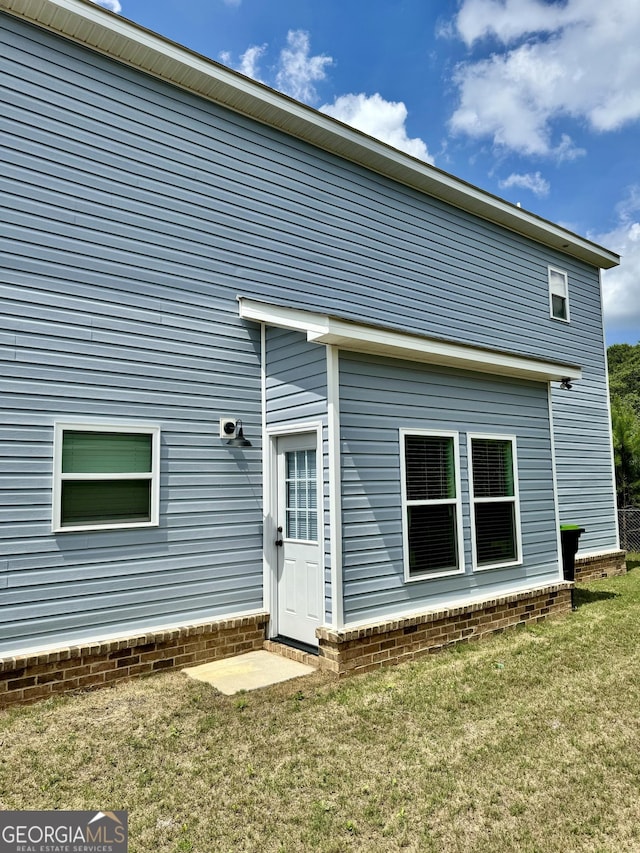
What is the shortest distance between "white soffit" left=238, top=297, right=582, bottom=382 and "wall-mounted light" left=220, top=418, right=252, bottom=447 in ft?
3.65

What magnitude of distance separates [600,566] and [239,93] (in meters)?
9.81

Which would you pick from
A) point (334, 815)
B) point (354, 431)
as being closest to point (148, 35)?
point (354, 431)

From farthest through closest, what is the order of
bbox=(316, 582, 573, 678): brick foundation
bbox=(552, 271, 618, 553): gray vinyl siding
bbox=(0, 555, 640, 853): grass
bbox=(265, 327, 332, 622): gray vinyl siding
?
bbox=(552, 271, 618, 553): gray vinyl siding < bbox=(265, 327, 332, 622): gray vinyl siding < bbox=(316, 582, 573, 678): brick foundation < bbox=(0, 555, 640, 853): grass

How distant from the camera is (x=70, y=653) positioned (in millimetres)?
4656

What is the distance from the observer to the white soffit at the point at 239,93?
16.6 ft

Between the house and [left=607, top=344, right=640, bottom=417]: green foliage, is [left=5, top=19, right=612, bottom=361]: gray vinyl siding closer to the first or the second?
the house

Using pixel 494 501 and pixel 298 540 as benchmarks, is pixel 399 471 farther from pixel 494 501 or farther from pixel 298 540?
pixel 494 501

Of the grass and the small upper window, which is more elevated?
the small upper window

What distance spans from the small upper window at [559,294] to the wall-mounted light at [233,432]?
24.3 feet

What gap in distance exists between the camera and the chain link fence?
13312mm

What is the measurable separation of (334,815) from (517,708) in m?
1.99

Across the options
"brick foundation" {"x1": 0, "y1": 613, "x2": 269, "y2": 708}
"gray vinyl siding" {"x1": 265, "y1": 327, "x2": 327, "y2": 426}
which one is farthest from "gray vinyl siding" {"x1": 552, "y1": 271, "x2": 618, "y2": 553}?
"brick foundation" {"x1": 0, "y1": 613, "x2": 269, "y2": 708}

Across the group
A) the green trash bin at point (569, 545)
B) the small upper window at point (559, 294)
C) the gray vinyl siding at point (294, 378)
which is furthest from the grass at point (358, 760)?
the small upper window at point (559, 294)

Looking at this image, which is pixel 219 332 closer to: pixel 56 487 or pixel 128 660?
pixel 56 487
